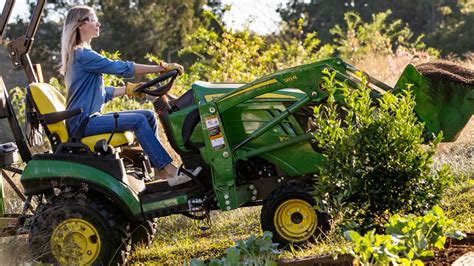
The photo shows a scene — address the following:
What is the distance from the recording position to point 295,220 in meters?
6.14

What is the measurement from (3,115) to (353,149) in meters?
2.73

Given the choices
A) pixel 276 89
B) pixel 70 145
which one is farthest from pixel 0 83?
pixel 276 89

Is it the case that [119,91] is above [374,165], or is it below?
above

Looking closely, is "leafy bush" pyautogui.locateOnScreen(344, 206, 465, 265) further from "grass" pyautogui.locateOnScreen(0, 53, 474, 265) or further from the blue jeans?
the blue jeans

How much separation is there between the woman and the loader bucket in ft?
5.48

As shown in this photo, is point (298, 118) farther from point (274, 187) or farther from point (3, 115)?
point (3, 115)

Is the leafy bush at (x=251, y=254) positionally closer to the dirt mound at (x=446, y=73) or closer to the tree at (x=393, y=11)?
the dirt mound at (x=446, y=73)

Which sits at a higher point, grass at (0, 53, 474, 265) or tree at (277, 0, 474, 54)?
tree at (277, 0, 474, 54)

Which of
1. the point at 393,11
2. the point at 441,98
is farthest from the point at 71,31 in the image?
the point at 393,11

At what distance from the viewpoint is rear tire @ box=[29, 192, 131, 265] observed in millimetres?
6234

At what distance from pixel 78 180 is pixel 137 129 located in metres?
0.56

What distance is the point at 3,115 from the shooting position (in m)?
6.74

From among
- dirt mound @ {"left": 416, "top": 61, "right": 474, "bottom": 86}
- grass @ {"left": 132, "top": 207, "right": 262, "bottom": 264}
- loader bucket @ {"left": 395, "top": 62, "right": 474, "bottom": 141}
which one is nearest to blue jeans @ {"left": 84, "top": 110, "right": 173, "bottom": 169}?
grass @ {"left": 132, "top": 207, "right": 262, "bottom": 264}

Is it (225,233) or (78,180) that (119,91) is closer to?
(78,180)
